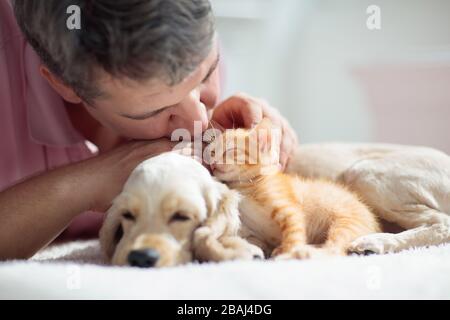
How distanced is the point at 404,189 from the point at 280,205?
37 centimetres

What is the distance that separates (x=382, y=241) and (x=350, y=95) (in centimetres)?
169

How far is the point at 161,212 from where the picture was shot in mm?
1010

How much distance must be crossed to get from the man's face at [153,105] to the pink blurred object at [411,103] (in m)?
1.35

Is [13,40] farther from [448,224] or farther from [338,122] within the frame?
[338,122]

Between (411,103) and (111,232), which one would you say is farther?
(411,103)

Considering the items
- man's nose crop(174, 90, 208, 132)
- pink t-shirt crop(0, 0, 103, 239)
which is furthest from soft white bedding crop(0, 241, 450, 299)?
pink t-shirt crop(0, 0, 103, 239)

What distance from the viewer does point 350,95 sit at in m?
2.79

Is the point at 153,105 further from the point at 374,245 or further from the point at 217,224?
the point at 374,245

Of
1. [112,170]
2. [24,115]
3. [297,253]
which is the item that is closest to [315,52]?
[24,115]

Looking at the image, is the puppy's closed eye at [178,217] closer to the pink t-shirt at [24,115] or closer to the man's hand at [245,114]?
A: the man's hand at [245,114]

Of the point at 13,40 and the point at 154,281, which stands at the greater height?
the point at 13,40

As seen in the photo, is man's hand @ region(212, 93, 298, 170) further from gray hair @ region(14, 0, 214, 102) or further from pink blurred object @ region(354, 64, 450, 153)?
pink blurred object @ region(354, 64, 450, 153)

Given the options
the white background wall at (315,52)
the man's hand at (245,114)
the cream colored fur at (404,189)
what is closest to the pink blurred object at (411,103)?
the white background wall at (315,52)
